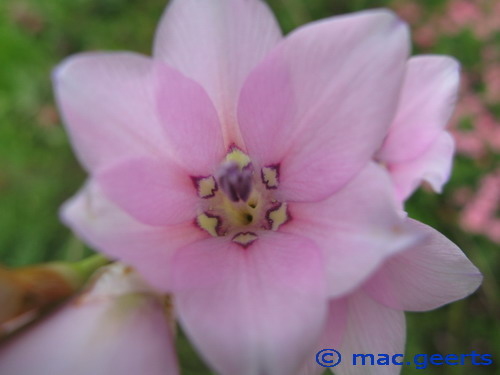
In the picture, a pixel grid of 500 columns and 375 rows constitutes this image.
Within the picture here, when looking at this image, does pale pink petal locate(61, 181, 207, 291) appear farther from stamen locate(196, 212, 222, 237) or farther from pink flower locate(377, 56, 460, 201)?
pink flower locate(377, 56, 460, 201)

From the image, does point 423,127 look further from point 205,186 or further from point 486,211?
point 486,211

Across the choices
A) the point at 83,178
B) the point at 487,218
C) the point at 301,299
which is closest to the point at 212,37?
the point at 301,299

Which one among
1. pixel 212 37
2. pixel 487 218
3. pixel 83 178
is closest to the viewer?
pixel 212 37

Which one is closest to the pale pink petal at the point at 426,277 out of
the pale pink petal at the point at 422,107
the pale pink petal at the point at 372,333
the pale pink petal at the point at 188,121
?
the pale pink petal at the point at 372,333

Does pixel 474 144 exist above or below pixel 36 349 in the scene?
below

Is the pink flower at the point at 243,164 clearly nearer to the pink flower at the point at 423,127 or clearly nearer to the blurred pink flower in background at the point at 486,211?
the pink flower at the point at 423,127

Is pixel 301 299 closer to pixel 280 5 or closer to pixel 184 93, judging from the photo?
pixel 184 93

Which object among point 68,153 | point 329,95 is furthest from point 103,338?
point 68,153
